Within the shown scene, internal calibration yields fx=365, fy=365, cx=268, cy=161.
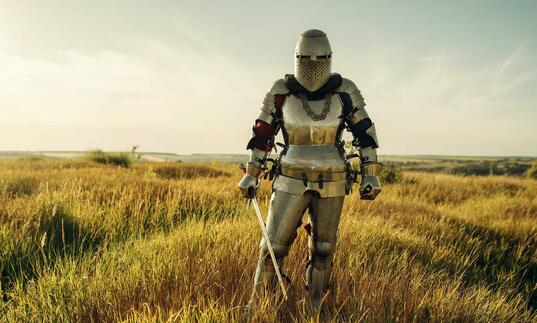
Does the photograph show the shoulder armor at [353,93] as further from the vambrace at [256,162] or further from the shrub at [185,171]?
the shrub at [185,171]

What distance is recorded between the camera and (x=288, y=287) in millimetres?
2379

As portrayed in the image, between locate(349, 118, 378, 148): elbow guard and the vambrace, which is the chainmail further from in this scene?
the vambrace

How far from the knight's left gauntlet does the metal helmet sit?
67cm

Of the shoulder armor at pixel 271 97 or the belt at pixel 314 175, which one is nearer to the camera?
the belt at pixel 314 175

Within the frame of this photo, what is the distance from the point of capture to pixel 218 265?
8.50 feet

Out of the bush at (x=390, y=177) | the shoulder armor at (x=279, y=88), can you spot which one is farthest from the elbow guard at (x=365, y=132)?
the bush at (x=390, y=177)

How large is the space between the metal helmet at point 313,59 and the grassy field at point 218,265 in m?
1.37

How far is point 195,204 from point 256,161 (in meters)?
2.51

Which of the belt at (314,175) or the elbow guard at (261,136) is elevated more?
the elbow guard at (261,136)

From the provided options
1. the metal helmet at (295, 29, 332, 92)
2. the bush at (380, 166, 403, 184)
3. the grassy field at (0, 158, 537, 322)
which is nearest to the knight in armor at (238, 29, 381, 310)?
the metal helmet at (295, 29, 332, 92)

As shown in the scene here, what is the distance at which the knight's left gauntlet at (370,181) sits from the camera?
252cm

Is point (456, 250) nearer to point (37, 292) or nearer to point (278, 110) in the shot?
point (278, 110)

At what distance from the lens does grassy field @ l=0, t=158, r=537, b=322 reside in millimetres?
2178

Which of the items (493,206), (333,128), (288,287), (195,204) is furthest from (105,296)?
(493,206)
